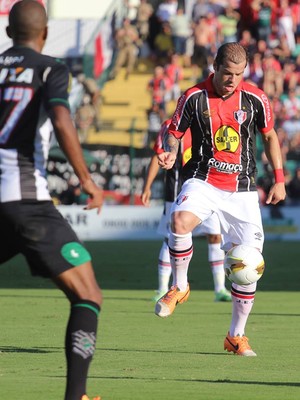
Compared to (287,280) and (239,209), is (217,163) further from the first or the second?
(287,280)

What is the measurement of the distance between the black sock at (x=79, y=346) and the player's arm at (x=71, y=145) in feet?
2.03

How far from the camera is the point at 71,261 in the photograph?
6824 millimetres

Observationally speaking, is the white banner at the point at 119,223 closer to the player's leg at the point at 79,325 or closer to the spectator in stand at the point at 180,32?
the spectator in stand at the point at 180,32

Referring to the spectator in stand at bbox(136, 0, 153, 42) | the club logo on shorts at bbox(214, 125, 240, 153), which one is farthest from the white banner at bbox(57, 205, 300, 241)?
the club logo on shorts at bbox(214, 125, 240, 153)

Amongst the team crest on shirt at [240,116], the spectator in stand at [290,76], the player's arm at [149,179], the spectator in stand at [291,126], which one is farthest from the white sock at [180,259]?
the spectator in stand at [290,76]

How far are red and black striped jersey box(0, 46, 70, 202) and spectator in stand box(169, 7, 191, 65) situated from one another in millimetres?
26856

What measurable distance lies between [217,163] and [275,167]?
49cm

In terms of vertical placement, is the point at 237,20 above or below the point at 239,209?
below

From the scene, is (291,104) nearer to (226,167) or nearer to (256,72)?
(256,72)

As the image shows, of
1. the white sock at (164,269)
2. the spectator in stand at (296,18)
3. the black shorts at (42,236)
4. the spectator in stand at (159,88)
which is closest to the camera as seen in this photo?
the black shorts at (42,236)

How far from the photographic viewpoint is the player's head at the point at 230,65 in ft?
32.8

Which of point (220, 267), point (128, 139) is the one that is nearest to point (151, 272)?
point (220, 267)

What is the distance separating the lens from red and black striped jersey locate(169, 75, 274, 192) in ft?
34.0

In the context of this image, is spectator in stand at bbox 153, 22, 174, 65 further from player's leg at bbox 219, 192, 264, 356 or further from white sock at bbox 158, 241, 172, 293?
player's leg at bbox 219, 192, 264, 356
